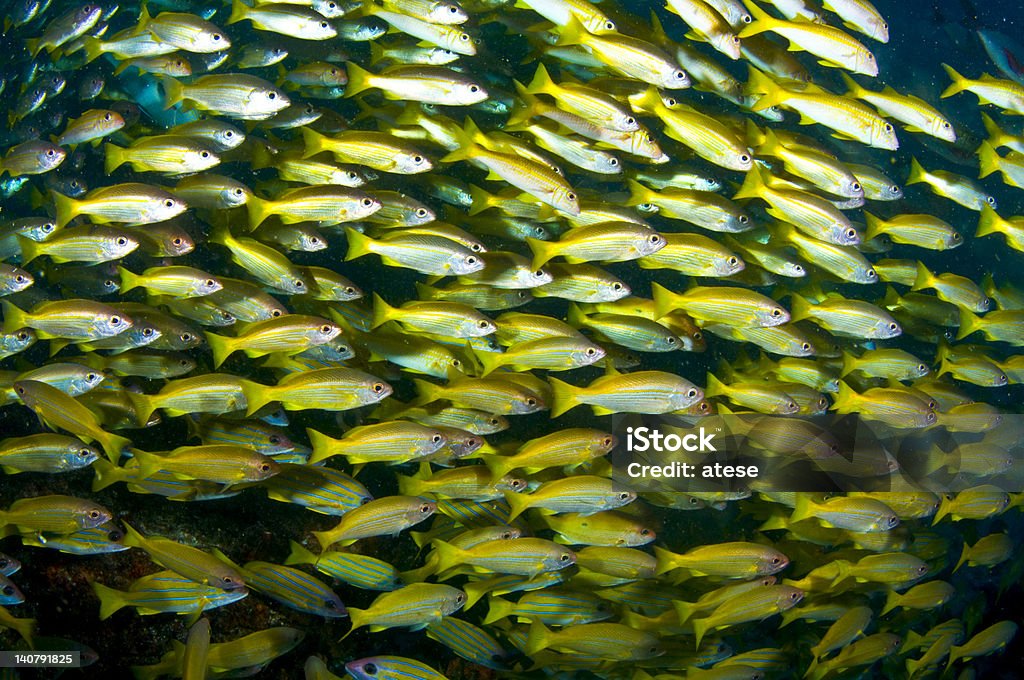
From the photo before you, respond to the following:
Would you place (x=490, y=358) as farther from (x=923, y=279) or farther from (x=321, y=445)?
(x=923, y=279)

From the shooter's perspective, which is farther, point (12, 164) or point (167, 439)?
point (167, 439)

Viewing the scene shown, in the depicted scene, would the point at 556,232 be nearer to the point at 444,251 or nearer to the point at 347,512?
the point at 444,251

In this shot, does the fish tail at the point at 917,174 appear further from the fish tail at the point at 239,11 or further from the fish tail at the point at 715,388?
the fish tail at the point at 239,11

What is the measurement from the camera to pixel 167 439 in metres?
6.42

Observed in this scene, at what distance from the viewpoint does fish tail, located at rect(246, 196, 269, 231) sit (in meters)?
4.16

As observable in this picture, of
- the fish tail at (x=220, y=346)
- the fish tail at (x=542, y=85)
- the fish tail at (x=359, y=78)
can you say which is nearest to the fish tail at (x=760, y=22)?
the fish tail at (x=542, y=85)

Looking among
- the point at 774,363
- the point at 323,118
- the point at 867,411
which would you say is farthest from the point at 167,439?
the point at 867,411

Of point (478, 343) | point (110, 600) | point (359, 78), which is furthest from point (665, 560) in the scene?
point (359, 78)

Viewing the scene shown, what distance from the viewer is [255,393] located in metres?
3.97

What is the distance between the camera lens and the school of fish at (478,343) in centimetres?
407

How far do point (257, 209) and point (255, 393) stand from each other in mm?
1200

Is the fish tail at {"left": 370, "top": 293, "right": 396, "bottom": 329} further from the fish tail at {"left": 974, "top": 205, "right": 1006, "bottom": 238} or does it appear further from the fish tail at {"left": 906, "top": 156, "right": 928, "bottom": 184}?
the fish tail at {"left": 974, "top": 205, "right": 1006, "bottom": 238}

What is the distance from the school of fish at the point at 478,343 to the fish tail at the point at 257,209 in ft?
0.33

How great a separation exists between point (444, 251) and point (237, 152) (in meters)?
2.00
